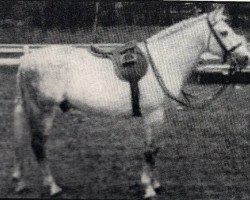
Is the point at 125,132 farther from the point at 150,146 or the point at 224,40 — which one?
the point at 224,40

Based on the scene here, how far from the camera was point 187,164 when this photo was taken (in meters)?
6.79

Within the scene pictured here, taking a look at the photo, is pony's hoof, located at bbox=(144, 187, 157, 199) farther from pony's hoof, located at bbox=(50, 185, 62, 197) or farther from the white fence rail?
the white fence rail

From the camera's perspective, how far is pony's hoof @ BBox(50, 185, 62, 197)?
227 inches

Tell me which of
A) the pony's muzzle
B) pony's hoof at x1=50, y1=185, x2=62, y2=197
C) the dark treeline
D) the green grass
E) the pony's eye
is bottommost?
pony's hoof at x1=50, y1=185, x2=62, y2=197

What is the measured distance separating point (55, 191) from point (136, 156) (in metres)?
1.60

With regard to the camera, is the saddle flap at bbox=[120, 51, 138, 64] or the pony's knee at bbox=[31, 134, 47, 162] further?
the pony's knee at bbox=[31, 134, 47, 162]

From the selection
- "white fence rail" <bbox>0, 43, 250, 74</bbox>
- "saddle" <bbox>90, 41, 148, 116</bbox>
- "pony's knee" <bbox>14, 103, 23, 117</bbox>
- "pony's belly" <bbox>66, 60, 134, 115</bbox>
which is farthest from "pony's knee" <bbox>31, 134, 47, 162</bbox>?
"white fence rail" <bbox>0, 43, 250, 74</bbox>

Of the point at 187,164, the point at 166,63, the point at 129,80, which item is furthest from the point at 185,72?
the point at 187,164

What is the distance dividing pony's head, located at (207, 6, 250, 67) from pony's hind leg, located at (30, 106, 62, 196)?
7.59 ft

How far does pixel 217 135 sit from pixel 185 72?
223cm

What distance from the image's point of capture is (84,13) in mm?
13922

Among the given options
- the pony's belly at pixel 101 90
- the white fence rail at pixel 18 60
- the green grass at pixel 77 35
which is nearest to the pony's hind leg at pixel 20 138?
the pony's belly at pixel 101 90

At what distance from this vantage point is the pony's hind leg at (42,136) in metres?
5.98

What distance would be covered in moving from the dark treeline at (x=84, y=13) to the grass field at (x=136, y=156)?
4917mm
